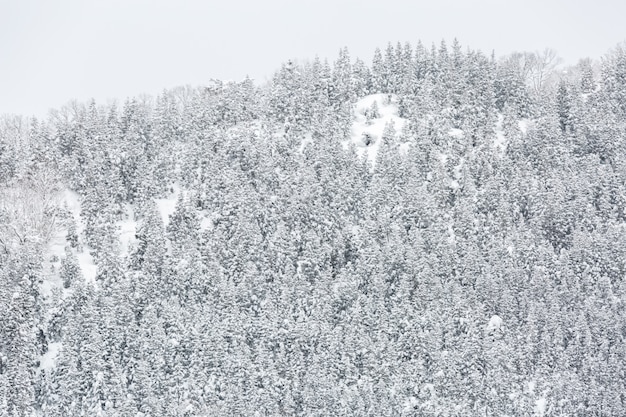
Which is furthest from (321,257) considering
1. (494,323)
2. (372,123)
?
→ (372,123)

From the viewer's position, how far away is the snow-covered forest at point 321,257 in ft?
194

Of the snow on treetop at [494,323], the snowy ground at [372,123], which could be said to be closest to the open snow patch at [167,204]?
the snowy ground at [372,123]

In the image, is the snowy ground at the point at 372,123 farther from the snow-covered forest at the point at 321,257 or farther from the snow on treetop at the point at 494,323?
A: the snow on treetop at the point at 494,323

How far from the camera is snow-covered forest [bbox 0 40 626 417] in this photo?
59.2 meters

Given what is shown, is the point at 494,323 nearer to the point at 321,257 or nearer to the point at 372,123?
the point at 321,257

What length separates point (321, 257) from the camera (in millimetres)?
68438

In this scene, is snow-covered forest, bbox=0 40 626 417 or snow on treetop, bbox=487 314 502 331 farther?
snow on treetop, bbox=487 314 502 331

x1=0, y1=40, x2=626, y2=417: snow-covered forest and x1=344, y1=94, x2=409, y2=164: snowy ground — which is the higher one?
x1=344, y1=94, x2=409, y2=164: snowy ground

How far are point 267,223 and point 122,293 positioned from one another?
15.3 m

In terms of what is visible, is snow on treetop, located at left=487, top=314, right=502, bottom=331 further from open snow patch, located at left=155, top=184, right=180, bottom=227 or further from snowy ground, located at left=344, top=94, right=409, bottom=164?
open snow patch, located at left=155, top=184, right=180, bottom=227

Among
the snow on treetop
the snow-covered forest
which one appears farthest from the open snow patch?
the snow on treetop

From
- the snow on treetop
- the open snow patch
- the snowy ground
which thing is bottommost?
the snow on treetop

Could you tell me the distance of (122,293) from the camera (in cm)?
6347

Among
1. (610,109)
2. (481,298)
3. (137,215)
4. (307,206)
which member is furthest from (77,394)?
(610,109)
